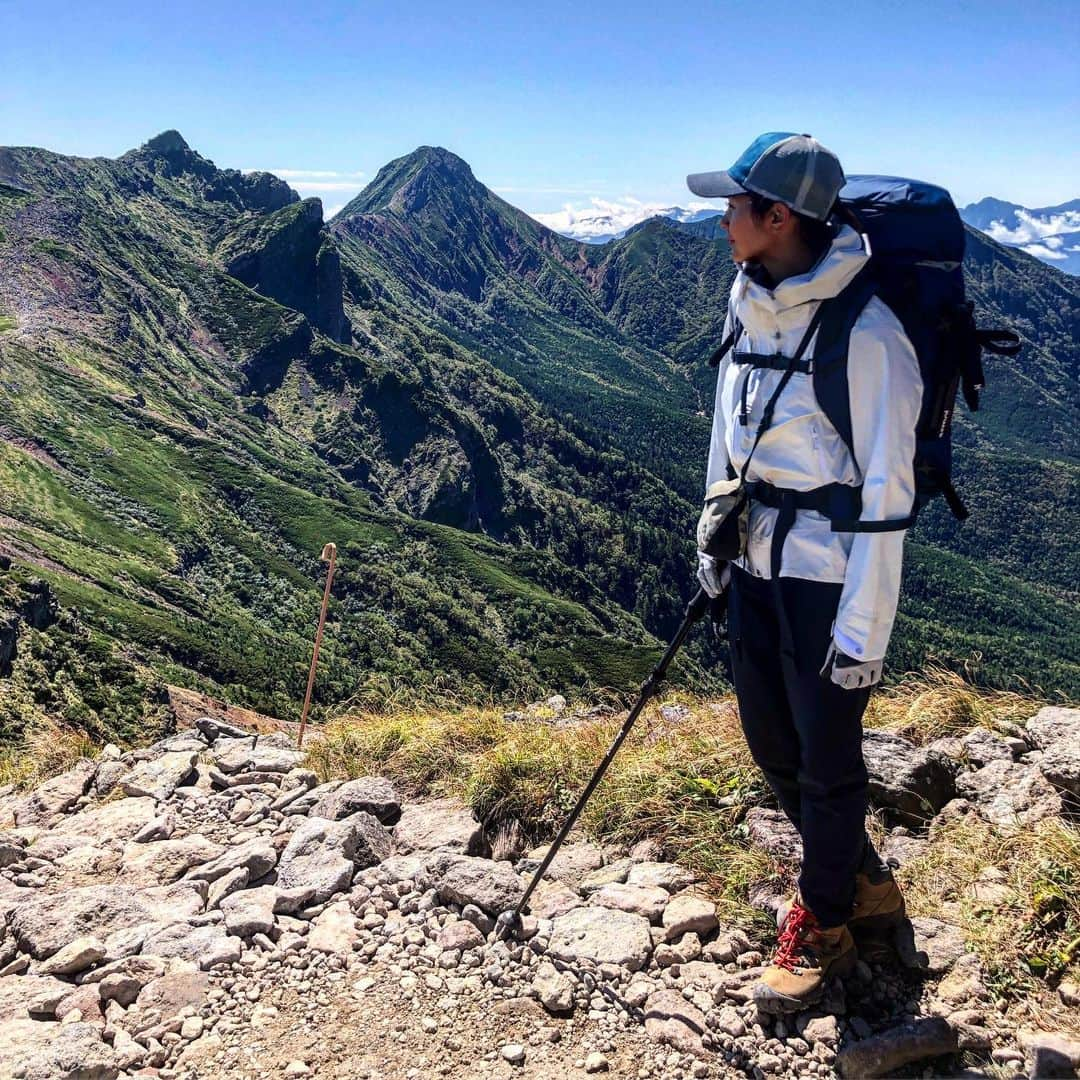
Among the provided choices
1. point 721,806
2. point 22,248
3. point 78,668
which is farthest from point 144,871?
point 22,248

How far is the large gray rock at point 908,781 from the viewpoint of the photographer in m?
5.03

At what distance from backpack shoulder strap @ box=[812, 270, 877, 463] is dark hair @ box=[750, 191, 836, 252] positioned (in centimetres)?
22

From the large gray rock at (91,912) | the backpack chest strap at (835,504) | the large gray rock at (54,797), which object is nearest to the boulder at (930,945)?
the backpack chest strap at (835,504)

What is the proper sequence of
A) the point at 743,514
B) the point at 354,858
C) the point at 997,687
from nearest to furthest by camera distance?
the point at 743,514, the point at 354,858, the point at 997,687

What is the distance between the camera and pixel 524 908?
430 cm

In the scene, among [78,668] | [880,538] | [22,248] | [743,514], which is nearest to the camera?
[880,538]

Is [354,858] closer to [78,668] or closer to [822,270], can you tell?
[822,270]

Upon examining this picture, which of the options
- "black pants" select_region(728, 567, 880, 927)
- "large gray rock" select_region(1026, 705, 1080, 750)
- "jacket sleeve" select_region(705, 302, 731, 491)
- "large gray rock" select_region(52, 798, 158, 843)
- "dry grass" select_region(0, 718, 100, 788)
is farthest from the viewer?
"dry grass" select_region(0, 718, 100, 788)

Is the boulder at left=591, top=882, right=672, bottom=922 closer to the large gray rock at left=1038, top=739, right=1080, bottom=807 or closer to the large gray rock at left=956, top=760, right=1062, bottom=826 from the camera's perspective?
the large gray rock at left=956, top=760, right=1062, bottom=826

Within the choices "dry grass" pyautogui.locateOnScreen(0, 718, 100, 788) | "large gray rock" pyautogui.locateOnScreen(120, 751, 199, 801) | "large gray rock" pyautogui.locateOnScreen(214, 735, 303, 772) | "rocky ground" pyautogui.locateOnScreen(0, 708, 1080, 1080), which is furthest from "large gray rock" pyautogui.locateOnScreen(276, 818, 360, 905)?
"dry grass" pyautogui.locateOnScreen(0, 718, 100, 788)

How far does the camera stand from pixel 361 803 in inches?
217

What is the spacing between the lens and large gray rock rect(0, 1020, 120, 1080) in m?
3.15

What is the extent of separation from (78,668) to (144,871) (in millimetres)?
52515

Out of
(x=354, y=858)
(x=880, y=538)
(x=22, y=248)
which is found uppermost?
(x=22, y=248)
